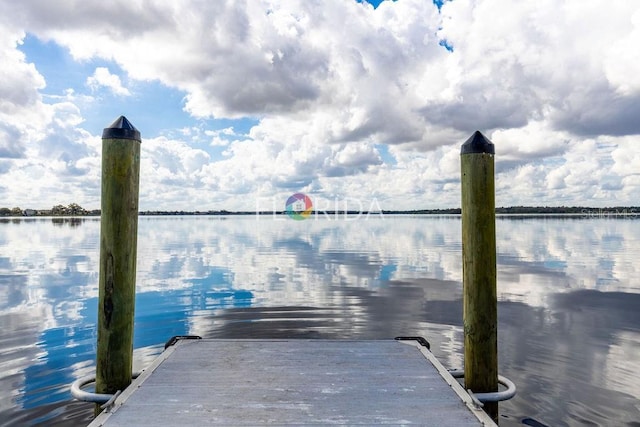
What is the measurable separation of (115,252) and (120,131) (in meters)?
1.69

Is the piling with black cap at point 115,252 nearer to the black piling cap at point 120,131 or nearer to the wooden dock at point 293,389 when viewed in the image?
the black piling cap at point 120,131

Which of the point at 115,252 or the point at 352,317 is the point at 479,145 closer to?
the point at 115,252

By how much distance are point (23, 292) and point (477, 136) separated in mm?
20219

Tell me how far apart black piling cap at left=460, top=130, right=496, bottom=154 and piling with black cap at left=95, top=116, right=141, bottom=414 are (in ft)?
15.7

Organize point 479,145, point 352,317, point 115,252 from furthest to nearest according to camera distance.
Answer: point 352,317 → point 479,145 → point 115,252

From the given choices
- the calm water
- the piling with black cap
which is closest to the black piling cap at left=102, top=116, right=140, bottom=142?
the piling with black cap

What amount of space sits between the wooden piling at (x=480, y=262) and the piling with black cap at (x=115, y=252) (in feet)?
15.8

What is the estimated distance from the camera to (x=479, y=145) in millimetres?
6133

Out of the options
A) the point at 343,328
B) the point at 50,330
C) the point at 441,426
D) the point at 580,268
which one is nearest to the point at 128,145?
the point at 441,426

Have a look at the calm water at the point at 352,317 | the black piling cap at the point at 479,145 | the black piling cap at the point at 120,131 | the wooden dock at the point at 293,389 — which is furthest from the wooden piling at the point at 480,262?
the black piling cap at the point at 120,131

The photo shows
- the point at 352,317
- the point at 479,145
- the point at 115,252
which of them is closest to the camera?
the point at 115,252

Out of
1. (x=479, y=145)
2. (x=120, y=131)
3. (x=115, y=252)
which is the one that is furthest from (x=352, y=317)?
(x=120, y=131)

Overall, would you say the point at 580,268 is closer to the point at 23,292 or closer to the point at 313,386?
the point at 313,386

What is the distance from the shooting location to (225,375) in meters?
6.24
